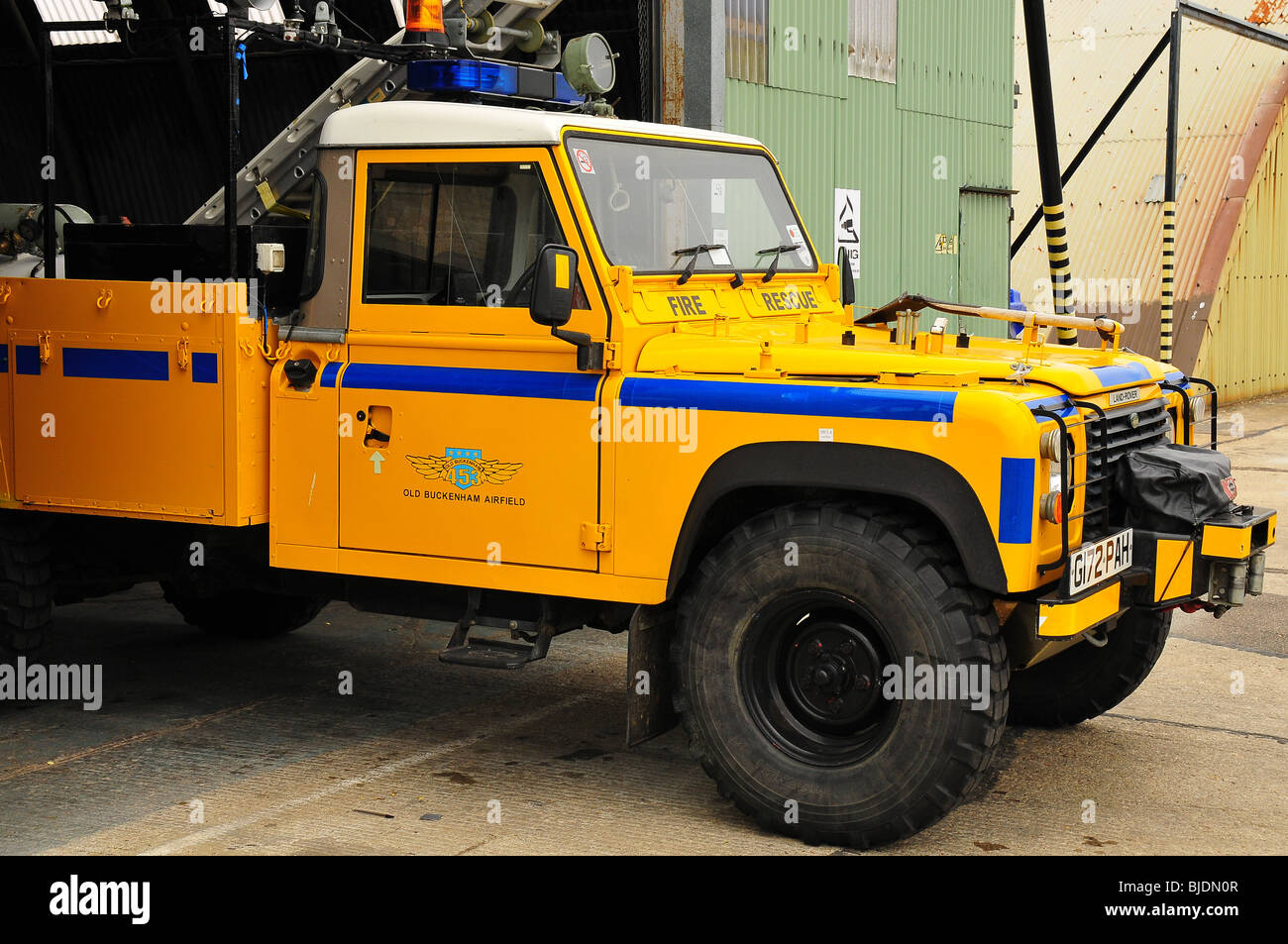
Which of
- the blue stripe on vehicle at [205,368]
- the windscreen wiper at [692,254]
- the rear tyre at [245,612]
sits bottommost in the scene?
the rear tyre at [245,612]

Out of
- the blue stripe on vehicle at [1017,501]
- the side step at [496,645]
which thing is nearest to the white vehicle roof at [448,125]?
the side step at [496,645]

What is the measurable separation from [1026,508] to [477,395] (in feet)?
6.79

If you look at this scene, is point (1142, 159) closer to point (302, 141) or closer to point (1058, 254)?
point (1058, 254)

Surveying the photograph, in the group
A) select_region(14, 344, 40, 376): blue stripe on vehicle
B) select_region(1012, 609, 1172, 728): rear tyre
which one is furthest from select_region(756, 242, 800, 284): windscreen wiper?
select_region(14, 344, 40, 376): blue stripe on vehicle

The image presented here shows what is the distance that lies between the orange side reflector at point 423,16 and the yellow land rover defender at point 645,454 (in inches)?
33.9

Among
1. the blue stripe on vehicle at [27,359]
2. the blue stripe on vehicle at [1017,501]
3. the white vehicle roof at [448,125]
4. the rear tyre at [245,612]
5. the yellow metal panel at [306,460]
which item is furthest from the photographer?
the rear tyre at [245,612]

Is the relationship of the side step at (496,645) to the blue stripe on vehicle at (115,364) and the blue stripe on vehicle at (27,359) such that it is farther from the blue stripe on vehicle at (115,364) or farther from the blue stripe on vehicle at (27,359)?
the blue stripe on vehicle at (27,359)

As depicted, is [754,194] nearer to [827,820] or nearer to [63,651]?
[827,820]

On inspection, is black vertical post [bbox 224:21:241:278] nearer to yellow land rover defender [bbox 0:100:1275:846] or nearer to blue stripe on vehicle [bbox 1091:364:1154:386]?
yellow land rover defender [bbox 0:100:1275:846]

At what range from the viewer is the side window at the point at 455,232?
561 cm

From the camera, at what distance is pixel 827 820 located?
16.8ft

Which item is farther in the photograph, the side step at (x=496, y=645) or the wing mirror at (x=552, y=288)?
the side step at (x=496, y=645)

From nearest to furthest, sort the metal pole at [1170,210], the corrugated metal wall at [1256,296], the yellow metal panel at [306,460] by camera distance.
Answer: the yellow metal panel at [306,460]
the metal pole at [1170,210]
the corrugated metal wall at [1256,296]

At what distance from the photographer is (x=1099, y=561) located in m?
5.07
